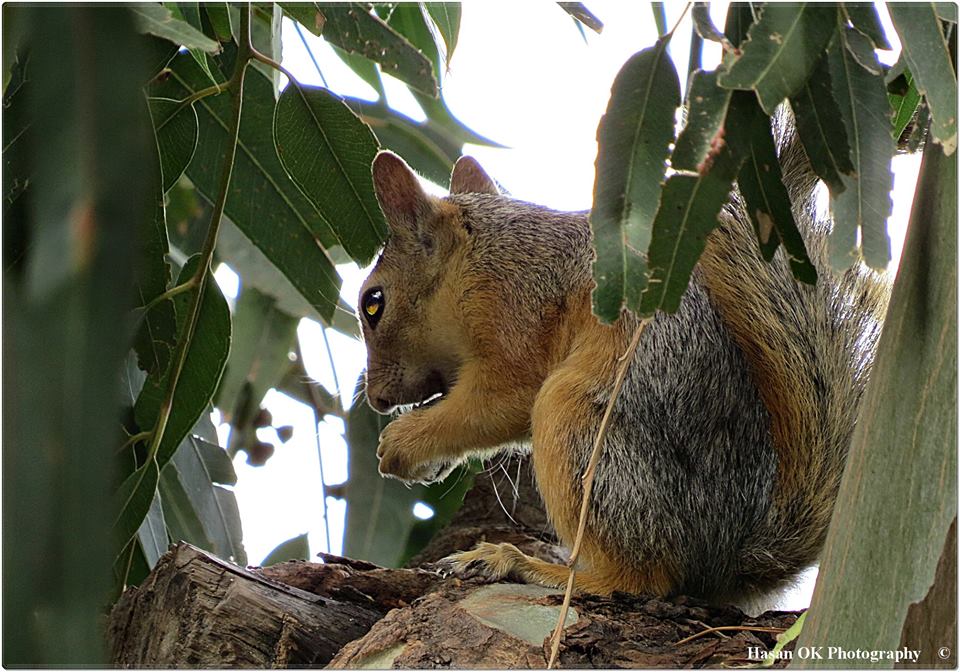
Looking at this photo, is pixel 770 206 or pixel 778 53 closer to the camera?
pixel 778 53

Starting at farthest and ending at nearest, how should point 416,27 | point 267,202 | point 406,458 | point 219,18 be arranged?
point 406,458 → point 416,27 → point 267,202 → point 219,18

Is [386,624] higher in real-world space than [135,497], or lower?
lower

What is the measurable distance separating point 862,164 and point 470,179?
2140mm

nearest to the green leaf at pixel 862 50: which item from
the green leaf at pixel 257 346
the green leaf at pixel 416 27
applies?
the green leaf at pixel 416 27

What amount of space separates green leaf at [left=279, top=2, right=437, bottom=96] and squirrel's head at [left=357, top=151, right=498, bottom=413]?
121cm

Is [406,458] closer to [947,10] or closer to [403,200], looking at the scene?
[403,200]

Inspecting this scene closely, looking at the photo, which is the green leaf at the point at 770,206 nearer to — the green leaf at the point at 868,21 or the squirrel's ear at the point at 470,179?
the green leaf at the point at 868,21

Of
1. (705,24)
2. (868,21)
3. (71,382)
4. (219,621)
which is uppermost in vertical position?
(868,21)

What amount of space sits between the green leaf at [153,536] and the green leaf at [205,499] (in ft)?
0.90

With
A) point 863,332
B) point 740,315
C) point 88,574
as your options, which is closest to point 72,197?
point 88,574

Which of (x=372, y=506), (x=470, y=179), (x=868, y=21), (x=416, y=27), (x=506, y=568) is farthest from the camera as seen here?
(x=470, y=179)

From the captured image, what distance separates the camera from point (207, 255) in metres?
2.16

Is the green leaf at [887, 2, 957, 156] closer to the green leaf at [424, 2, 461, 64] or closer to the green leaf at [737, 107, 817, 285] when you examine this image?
the green leaf at [737, 107, 817, 285]

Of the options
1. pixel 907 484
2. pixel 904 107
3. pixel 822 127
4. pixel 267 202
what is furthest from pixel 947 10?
pixel 267 202
